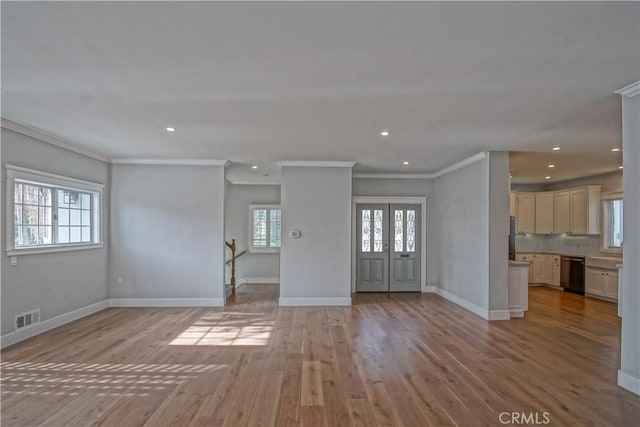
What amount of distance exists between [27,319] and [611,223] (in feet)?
35.0

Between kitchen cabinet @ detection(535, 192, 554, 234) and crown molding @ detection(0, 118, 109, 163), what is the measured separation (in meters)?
9.86

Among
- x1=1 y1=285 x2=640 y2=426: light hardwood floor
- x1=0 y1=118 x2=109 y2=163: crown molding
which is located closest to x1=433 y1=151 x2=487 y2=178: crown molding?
x1=1 y1=285 x2=640 y2=426: light hardwood floor

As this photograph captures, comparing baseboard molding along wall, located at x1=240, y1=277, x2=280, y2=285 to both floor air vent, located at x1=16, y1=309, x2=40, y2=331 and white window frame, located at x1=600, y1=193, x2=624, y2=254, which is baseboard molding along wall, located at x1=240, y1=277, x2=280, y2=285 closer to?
floor air vent, located at x1=16, y1=309, x2=40, y2=331

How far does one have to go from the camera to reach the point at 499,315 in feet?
18.5

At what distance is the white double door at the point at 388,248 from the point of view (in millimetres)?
8141

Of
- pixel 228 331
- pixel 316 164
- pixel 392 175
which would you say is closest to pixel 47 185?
pixel 228 331

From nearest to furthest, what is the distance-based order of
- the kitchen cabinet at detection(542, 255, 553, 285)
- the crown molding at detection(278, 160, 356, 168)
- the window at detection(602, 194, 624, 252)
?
the crown molding at detection(278, 160, 356, 168)
the window at detection(602, 194, 624, 252)
the kitchen cabinet at detection(542, 255, 553, 285)

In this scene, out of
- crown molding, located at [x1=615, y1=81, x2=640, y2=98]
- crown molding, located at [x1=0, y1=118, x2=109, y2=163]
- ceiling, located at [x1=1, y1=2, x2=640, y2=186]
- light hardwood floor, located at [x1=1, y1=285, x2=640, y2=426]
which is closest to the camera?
ceiling, located at [x1=1, y1=2, x2=640, y2=186]

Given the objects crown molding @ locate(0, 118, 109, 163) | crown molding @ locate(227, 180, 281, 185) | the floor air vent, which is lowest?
the floor air vent

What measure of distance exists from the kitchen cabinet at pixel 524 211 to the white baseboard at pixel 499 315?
430 cm

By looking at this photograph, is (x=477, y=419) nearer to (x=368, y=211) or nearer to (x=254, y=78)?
(x=254, y=78)

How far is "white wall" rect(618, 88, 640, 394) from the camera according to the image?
309 centimetres

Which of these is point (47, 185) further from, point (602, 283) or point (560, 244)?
point (560, 244)

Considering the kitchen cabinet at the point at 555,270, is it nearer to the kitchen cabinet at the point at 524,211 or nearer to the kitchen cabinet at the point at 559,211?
the kitchen cabinet at the point at 559,211
